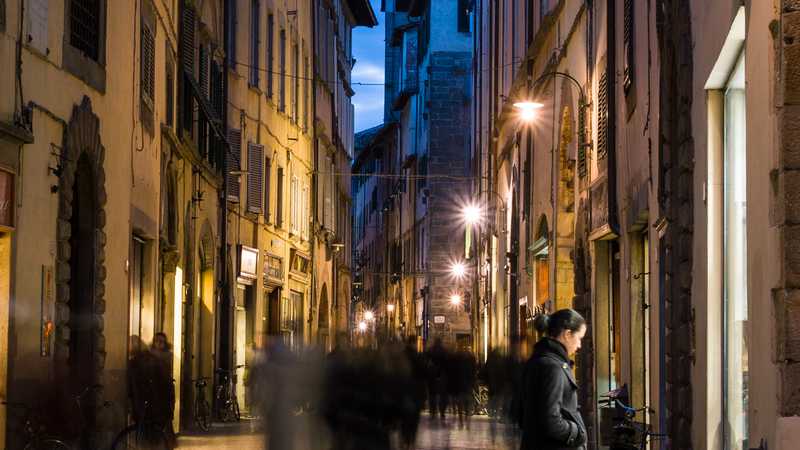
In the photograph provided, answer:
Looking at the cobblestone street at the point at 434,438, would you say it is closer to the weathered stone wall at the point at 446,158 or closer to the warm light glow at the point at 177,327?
the warm light glow at the point at 177,327

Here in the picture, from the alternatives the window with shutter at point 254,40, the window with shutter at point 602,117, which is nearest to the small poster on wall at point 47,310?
the window with shutter at point 602,117

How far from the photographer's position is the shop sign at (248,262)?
32.1 meters

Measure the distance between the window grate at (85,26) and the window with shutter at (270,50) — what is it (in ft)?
59.7

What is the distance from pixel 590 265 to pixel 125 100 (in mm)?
7851

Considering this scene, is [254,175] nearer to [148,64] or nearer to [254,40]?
[254,40]

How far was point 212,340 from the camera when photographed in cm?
2892

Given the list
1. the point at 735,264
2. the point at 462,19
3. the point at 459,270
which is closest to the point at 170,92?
the point at 735,264

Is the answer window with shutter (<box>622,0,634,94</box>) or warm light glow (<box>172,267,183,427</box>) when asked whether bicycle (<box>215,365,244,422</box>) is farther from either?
window with shutter (<box>622,0,634,94</box>)

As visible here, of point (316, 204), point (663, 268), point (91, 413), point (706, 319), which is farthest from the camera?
point (316, 204)

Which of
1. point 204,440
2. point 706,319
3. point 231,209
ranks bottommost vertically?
point 204,440

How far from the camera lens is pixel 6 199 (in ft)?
43.3

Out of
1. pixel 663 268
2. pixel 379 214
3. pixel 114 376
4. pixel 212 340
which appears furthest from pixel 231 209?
pixel 379 214

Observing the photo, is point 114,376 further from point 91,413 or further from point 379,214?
point 379,214

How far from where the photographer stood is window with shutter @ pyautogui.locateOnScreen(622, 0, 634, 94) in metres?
17.8
